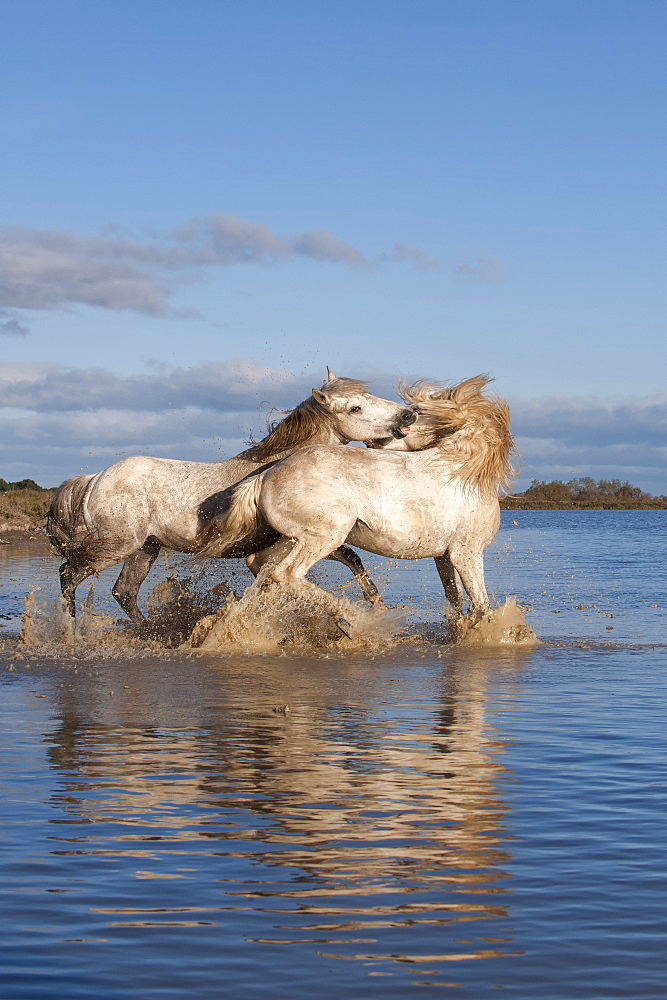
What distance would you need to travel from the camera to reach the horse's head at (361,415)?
350 inches

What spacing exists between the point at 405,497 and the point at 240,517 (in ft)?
4.23

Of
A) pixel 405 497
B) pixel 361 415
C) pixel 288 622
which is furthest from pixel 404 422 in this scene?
pixel 288 622

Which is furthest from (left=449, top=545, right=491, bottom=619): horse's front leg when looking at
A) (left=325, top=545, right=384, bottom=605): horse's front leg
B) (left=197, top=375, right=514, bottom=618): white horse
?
(left=325, top=545, right=384, bottom=605): horse's front leg

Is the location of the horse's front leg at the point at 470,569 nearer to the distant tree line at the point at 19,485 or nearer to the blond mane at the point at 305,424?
the blond mane at the point at 305,424

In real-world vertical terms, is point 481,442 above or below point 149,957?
above

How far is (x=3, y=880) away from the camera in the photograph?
3.11 m

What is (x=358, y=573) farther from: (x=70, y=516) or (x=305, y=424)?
(x=70, y=516)

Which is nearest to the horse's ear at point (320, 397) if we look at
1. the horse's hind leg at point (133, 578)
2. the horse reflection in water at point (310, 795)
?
the horse's hind leg at point (133, 578)

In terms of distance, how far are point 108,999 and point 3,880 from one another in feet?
2.65

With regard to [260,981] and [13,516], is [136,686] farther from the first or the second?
[13,516]

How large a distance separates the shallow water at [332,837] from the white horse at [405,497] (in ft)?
4.78

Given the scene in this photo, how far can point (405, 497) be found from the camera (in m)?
8.27

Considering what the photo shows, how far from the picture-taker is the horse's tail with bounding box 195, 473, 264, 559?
8.25 m

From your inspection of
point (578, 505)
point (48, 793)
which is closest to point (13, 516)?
point (48, 793)
